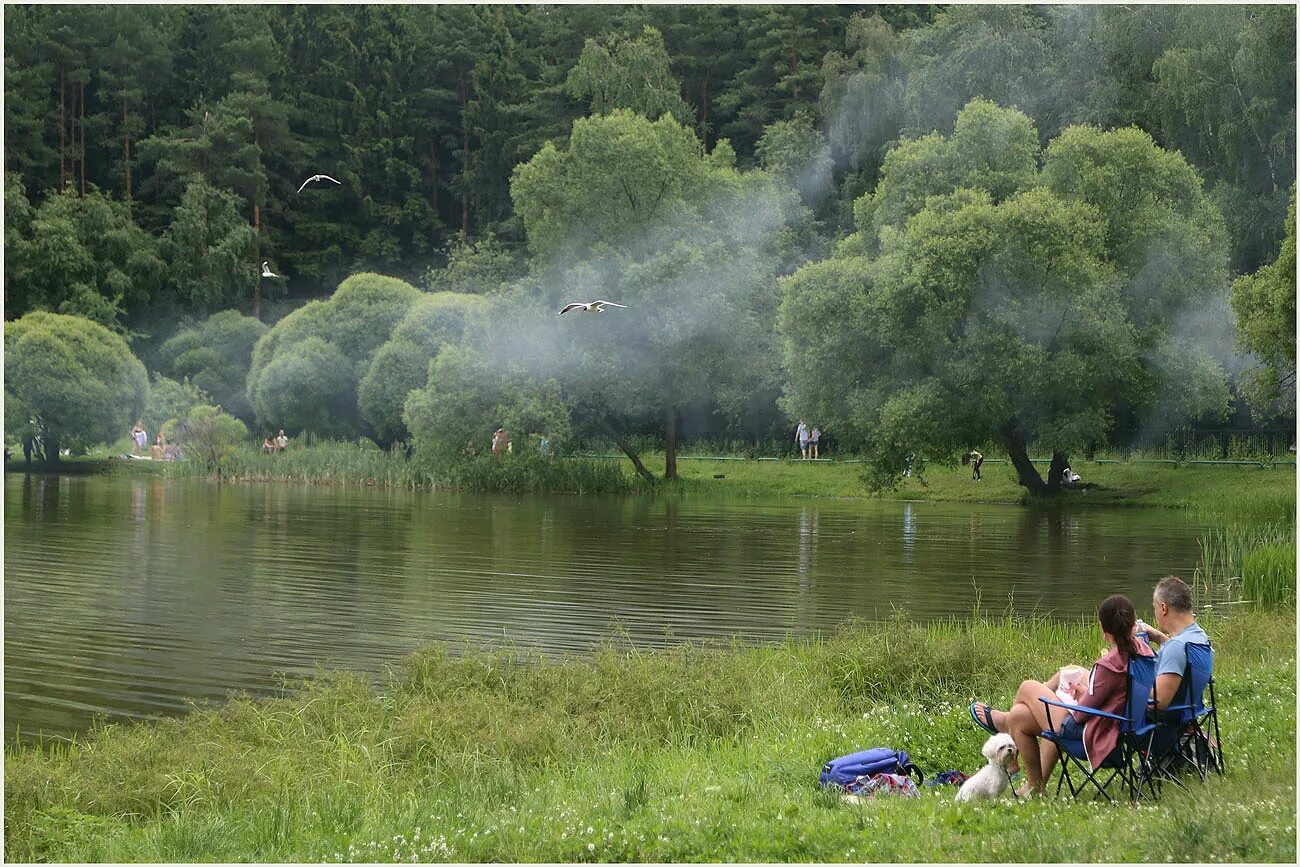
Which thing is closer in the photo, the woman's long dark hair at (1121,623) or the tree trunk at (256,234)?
the woman's long dark hair at (1121,623)

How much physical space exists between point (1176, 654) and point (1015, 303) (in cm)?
2384

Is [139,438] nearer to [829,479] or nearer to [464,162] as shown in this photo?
[464,162]

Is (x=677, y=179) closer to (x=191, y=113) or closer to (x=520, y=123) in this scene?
(x=520, y=123)

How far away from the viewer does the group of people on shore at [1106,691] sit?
20.2 feet

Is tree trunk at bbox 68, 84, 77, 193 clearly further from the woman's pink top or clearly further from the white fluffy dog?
the woman's pink top

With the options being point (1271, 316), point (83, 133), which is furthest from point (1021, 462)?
point (83, 133)

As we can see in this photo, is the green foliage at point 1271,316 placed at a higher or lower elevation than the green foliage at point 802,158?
lower

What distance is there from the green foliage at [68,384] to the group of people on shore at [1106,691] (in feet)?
128

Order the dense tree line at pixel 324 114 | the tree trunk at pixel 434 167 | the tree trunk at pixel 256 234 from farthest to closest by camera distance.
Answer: the tree trunk at pixel 434 167 < the tree trunk at pixel 256 234 < the dense tree line at pixel 324 114

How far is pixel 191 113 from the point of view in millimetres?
58906

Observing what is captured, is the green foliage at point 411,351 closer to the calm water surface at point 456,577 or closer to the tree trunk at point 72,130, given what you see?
the calm water surface at point 456,577

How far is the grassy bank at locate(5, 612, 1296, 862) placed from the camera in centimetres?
577

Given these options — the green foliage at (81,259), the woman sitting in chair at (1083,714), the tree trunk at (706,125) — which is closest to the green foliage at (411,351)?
the tree trunk at (706,125)

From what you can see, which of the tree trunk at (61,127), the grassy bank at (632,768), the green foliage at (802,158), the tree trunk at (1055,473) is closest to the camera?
the grassy bank at (632,768)
